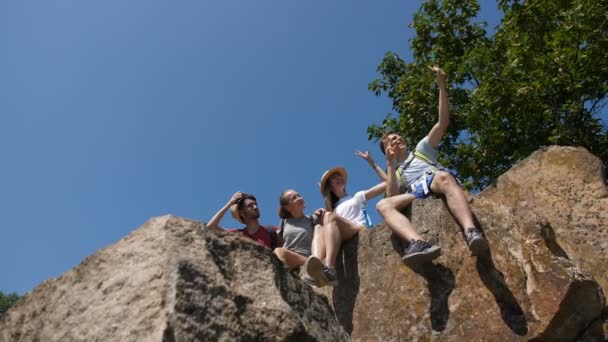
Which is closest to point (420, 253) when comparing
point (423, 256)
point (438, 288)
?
point (423, 256)

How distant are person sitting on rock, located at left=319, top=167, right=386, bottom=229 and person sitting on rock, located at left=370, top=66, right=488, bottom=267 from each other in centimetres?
67

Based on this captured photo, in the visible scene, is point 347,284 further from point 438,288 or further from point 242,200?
point 242,200

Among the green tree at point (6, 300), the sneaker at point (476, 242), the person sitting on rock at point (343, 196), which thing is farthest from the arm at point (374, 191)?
the green tree at point (6, 300)

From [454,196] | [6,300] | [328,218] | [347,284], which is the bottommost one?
[347,284]

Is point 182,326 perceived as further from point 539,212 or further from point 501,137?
point 501,137

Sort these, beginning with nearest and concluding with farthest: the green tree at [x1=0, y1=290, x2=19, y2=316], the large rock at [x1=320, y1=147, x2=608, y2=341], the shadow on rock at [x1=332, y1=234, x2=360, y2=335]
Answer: the large rock at [x1=320, y1=147, x2=608, y2=341] → the shadow on rock at [x1=332, y1=234, x2=360, y2=335] → the green tree at [x1=0, y1=290, x2=19, y2=316]

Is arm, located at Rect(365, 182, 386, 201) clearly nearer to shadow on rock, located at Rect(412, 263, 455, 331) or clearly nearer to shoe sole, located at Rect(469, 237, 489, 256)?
shadow on rock, located at Rect(412, 263, 455, 331)

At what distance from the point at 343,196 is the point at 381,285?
177 centimetres

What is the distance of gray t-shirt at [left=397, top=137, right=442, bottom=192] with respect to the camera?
6.17m

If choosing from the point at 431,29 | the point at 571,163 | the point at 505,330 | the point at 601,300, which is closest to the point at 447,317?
A: the point at 505,330

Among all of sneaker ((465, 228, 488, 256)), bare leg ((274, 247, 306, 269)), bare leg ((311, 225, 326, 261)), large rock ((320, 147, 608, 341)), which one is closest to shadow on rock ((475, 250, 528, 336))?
large rock ((320, 147, 608, 341))

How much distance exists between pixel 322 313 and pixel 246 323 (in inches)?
24.3

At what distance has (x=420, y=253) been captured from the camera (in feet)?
16.0

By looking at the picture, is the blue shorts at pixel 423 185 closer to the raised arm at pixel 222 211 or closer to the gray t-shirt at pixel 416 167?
the gray t-shirt at pixel 416 167
